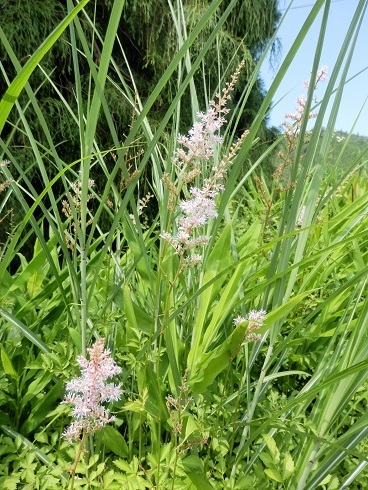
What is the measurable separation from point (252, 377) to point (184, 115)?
3809mm

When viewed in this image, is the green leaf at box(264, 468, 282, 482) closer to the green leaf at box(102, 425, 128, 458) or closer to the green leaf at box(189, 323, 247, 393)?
the green leaf at box(189, 323, 247, 393)

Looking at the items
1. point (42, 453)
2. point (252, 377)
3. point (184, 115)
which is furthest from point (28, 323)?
point (184, 115)

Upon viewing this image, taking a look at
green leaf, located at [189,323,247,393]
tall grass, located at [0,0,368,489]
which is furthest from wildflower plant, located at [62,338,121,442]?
green leaf, located at [189,323,247,393]

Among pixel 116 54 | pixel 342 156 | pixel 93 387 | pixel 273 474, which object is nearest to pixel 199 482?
pixel 273 474

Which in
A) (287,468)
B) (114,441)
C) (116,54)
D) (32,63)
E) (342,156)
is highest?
(116,54)

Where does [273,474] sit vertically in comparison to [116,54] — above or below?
below

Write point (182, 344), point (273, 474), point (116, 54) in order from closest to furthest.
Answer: point (273, 474), point (182, 344), point (116, 54)

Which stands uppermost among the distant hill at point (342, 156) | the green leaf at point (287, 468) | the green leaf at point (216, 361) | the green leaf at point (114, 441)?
the distant hill at point (342, 156)

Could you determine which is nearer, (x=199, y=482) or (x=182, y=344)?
(x=199, y=482)

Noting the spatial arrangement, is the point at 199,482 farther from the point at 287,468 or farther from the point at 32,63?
the point at 32,63

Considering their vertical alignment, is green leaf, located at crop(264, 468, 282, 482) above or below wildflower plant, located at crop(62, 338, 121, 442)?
below

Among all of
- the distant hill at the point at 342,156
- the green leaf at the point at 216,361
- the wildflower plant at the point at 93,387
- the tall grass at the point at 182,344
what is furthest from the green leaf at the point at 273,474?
the distant hill at the point at 342,156

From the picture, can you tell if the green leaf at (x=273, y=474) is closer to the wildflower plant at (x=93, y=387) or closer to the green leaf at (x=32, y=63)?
the wildflower plant at (x=93, y=387)

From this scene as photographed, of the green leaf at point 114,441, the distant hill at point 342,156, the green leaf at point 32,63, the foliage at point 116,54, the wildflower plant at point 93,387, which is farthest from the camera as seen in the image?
the foliage at point 116,54
